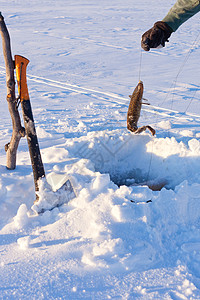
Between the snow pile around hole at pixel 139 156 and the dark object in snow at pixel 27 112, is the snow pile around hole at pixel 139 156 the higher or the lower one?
the lower one

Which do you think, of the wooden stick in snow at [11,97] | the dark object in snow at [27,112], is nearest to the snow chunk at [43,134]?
the wooden stick in snow at [11,97]

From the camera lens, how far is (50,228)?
2350mm

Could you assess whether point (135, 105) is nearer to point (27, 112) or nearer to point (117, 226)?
point (27, 112)

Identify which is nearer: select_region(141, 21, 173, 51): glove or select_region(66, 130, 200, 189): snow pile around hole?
select_region(141, 21, 173, 51): glove

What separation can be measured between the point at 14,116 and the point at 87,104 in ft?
11.9

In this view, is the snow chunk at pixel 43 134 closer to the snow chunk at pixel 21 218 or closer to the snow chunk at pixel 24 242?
the snow chunk at pixel 21 218

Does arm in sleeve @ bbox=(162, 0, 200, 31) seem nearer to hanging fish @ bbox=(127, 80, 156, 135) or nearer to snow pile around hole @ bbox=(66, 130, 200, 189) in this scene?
hanging fish @ bbox=(127, 80, 156, 135)

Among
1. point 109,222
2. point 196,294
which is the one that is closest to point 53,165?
point 109,222

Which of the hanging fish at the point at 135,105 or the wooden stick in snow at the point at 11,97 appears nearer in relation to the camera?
the wooden stick in snow at the point at 11,97

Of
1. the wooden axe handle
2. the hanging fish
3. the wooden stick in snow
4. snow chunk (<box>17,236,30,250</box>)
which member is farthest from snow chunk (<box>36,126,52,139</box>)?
snow chunk (<box>17,236,30,250</box>)

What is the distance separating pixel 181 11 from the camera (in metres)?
2.11

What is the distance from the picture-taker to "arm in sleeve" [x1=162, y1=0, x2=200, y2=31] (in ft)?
6.68

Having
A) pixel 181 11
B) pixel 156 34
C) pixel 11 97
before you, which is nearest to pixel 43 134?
pixel 11 97

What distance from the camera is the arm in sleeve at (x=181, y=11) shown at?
2035 millimetres
